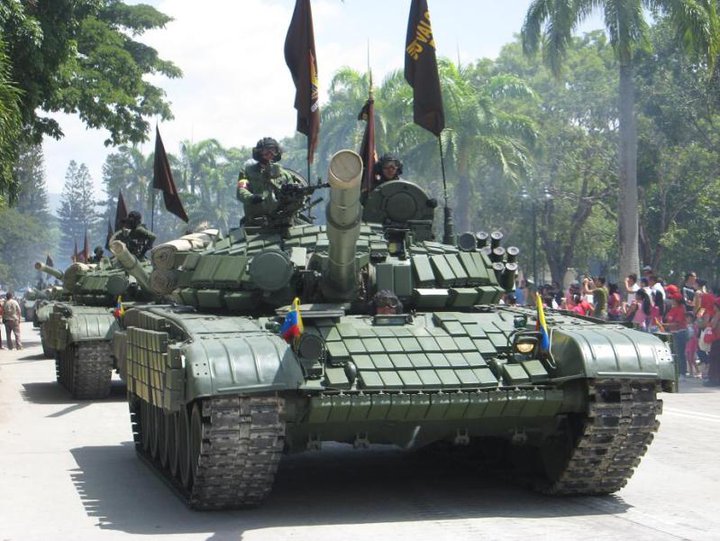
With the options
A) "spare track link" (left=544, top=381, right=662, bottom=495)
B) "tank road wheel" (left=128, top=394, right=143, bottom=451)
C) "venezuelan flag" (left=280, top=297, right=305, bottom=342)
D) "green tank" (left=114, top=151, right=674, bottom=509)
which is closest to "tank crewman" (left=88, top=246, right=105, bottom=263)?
"tank road wheel" (left=128, top=394, right=143, bottom=451)

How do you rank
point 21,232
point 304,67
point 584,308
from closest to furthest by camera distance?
point 304,67 → point 584,308 → point 21,232

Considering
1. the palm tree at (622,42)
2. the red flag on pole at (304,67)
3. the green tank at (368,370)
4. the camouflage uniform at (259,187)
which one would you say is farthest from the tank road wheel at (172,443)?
the palm tree at (622,42)

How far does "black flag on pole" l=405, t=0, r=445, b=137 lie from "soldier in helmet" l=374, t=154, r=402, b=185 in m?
3.07

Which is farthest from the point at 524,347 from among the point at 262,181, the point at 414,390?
the point at 262,181

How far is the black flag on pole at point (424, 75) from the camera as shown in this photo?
17.1 meters

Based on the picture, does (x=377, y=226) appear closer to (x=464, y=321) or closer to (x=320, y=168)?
(x=464, y=321)

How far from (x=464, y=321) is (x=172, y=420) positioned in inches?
109

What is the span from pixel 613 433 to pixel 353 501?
2.27 m

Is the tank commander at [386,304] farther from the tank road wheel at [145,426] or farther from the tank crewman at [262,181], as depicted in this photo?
the tank road wheel at [145,426]

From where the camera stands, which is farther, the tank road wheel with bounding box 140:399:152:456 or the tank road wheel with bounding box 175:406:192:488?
the tank road wheel with bounding box 140:399:152:456

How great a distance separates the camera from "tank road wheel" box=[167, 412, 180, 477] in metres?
11.2

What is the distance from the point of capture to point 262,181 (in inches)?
512

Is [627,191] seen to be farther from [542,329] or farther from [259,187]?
[542,329]

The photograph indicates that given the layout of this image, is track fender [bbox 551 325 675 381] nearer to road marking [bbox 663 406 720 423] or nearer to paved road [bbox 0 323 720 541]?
paved road [bbox 0 323 720 541]
